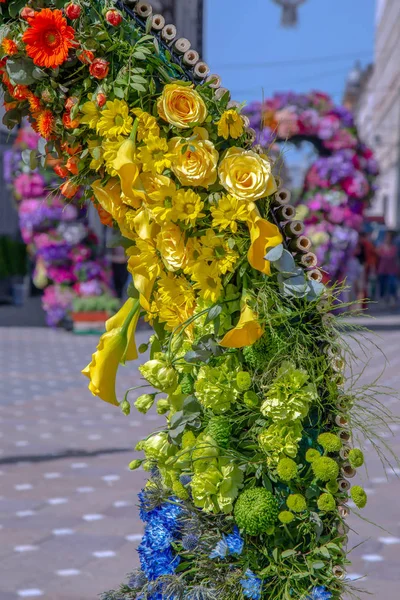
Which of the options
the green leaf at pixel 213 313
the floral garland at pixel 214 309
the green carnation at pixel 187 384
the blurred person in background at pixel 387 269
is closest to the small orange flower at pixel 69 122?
the floral garland at pixel 214 309

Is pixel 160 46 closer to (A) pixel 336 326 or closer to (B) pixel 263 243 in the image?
(B) pixel 263 243

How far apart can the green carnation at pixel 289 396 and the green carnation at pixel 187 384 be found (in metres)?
0.26

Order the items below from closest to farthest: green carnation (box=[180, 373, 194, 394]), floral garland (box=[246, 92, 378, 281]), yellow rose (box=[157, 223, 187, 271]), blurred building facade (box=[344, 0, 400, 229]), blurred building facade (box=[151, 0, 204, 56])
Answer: yellow rose (box=[157, 223, 187, 271]) < green carnation (box=[180, 373, 194, 394]) < floral garland (box=[246, 92, 378, 281]) < blurred building facade (box=[151, 0, 204, 56]) < blurred building facade (box=[344, 0, 400, 229])

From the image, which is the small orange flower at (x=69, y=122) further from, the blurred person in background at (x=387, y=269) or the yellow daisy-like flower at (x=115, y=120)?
the blurred person in background at (x=387, y=269)

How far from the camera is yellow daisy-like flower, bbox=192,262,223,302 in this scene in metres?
2.41

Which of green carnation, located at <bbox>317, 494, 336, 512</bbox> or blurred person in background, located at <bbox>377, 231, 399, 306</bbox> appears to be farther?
blurred person in background, located at <bbox>377, 231, 399, 306</bbox>

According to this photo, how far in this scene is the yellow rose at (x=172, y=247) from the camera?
2.43m

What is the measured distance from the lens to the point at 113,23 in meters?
2.42

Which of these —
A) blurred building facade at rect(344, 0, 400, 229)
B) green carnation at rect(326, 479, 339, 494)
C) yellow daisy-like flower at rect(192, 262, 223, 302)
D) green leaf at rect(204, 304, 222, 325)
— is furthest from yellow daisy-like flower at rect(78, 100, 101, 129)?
blurred building facade at rect(344, 0, 400, 229)

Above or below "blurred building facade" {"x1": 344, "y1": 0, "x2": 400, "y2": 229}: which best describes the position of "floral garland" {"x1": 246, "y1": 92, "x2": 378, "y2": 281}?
below

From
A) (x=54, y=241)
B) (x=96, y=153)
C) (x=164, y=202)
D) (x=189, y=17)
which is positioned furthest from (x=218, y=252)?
(x=189, y=17)

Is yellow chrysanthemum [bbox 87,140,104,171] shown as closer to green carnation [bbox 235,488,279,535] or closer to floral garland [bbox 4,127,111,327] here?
green carnation [bbox 235,488,279,535]

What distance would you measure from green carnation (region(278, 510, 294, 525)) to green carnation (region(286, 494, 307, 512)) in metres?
0.01

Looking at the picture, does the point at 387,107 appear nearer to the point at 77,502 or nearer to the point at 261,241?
the point at 77,502
